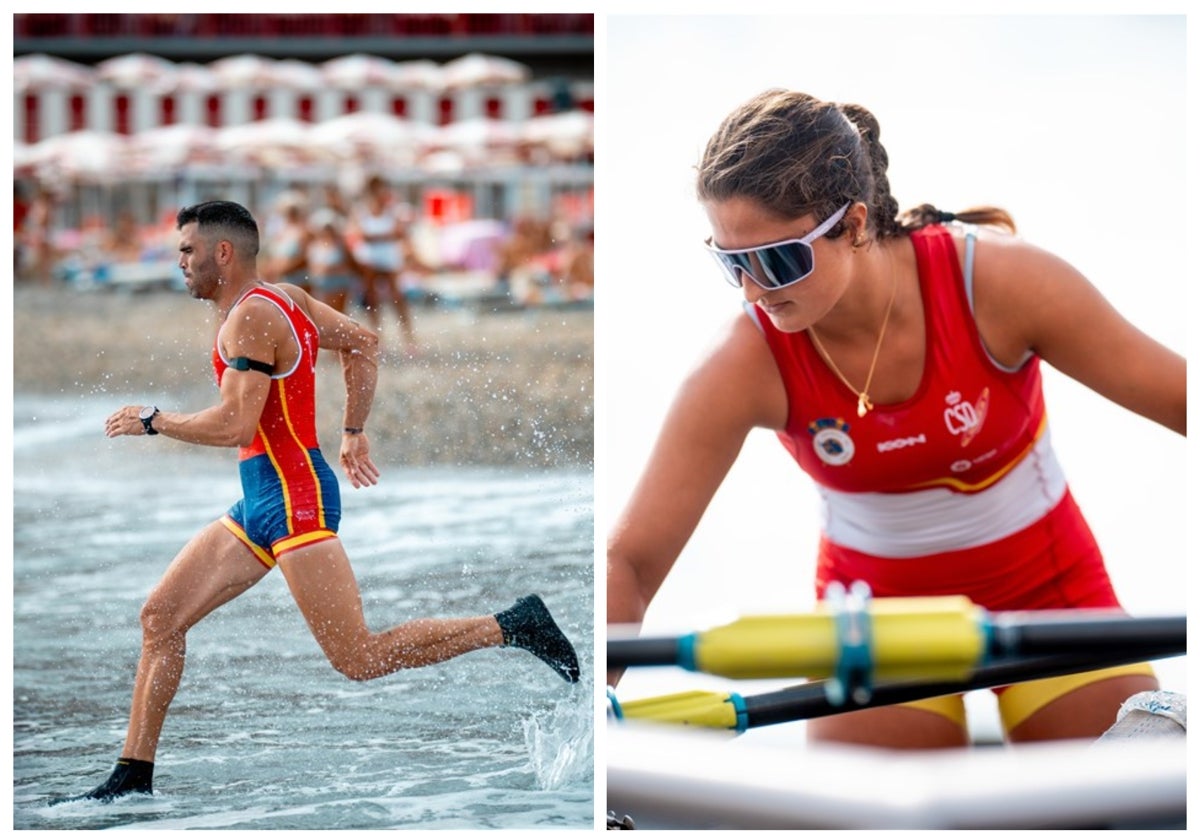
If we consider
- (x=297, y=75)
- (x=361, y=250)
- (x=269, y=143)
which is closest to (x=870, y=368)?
(x=361, y=250)

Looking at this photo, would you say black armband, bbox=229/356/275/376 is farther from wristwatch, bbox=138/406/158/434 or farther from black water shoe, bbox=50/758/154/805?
black water shoe, bbox=50/758/154/805

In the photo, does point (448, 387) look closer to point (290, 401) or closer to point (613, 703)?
point (290, 401)

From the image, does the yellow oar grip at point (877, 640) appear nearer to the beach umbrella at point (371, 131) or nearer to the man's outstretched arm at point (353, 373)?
the man's outstretched arm at point (353, 373)

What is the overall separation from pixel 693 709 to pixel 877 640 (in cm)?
97

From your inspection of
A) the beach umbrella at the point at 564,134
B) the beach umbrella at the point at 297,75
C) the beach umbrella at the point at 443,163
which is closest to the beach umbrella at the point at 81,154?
the beach umbrella at the point at 297,75

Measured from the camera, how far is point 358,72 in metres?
10.1

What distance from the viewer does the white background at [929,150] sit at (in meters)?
3.04

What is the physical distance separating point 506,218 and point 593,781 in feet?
30.8

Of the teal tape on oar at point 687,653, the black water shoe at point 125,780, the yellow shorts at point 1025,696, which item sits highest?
the teal tape on oar at point 687,653

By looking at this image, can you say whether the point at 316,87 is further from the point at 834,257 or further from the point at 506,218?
the point at 834,257

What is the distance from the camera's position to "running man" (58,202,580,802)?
109 inches

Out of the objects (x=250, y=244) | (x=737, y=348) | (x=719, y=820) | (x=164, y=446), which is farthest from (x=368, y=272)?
(x=719, y=820)

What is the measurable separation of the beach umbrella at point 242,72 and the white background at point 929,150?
6330mm

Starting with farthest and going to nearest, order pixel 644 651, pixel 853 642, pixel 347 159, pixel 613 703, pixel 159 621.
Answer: pixel 347 159, pixel 159 621, pixel 613 703, pixel 644 651, pixel 853 642
